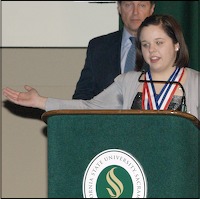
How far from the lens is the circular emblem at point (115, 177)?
9.24 feet

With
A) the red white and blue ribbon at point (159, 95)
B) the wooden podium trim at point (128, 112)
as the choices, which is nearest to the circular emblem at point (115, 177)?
the wooden podium trim at point (128, 112)

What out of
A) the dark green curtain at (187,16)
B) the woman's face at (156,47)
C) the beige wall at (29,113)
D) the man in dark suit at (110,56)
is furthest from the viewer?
the beige wall at (29,113)

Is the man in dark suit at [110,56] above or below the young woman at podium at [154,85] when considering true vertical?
above

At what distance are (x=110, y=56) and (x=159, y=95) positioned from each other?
129 cm

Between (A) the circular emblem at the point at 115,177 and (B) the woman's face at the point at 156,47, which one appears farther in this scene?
(B) the woman's face at the point at 156,47

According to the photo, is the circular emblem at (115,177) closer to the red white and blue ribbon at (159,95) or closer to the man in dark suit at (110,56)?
the red white and blue ribbon at (159,95)

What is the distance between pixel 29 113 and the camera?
5.13m

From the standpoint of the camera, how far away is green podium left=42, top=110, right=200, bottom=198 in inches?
111

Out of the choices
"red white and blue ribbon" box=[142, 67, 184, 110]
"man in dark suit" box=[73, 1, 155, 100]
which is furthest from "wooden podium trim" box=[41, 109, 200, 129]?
"man in dark suit" box=[73, 1, 155, 100]

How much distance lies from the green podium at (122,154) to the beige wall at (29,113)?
2210 millimetres

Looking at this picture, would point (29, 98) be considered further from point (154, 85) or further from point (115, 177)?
point (115, 177)

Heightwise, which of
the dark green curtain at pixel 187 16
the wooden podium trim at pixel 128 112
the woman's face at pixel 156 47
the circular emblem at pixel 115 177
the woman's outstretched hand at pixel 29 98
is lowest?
the circular emblem at pixel 115 177

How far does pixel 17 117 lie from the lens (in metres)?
5.10

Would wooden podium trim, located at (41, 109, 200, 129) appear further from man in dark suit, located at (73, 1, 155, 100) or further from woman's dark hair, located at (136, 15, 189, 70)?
man in dark suit, located at (73, 1, 155, 100)
